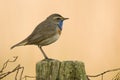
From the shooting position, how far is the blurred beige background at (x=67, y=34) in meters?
1.56

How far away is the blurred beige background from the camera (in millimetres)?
1561

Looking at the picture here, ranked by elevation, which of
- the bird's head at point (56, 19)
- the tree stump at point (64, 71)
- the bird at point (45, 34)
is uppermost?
the bird's head at point (56, 19)

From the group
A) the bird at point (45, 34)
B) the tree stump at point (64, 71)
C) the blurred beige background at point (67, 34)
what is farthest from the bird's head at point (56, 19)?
the blurred beige background at point (67, 34)

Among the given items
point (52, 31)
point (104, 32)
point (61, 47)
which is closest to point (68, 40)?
point (61, 47)

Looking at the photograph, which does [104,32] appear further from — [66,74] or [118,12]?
[66,74]

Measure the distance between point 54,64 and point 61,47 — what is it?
519mm

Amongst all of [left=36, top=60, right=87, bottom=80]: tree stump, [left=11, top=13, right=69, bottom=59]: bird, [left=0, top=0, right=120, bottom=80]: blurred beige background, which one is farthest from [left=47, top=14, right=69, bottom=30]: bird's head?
[left=0, top=0, right=120, bottom=80]: blurred beige background

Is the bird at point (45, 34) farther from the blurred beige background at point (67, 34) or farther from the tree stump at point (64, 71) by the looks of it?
the blurred beige background at point (67, 34)

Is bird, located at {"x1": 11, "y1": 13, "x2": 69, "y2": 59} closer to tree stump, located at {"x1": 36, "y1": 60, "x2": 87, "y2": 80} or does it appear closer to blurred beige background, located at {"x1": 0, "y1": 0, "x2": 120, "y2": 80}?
tree stump, located at {"x1": 36, "y1": 60, "x2": 87, "y2": 80}

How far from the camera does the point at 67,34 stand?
5.20 ft

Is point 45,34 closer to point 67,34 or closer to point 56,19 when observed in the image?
point 56,19

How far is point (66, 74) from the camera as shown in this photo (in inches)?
41.1

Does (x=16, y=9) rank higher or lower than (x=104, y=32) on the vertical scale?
higher

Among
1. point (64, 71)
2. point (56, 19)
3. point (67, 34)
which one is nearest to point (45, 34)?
point (56, 19)
